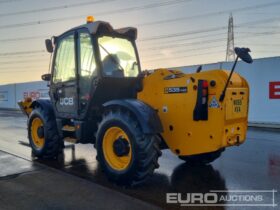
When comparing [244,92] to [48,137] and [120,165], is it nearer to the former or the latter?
[120,165]

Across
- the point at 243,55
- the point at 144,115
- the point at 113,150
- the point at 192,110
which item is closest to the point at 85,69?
the point at 113,150

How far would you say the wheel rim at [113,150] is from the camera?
5297mm

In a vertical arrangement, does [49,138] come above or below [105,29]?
below

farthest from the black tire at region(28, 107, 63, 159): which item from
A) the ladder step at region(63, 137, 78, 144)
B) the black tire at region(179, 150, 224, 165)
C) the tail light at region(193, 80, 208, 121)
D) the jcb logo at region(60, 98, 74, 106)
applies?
the tail light at region(193, 80, 208, 121)

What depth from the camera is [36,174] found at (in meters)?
5.84

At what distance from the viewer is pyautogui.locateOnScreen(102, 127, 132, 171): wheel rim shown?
5297 mm

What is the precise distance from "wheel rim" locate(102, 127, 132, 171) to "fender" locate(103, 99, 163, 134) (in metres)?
0.44

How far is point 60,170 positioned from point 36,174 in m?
0.46

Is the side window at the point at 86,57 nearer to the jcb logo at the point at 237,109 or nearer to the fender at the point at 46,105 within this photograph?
the fender at the point at 46,105

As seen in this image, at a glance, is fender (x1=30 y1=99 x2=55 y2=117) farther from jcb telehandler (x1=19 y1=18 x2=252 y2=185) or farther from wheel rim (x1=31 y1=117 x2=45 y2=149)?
wheel rim (x1=31 y1=117 x2=45 y2=149)

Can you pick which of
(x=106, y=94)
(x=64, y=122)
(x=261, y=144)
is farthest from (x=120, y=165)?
(x=261, y=144)

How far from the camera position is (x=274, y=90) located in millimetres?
12547

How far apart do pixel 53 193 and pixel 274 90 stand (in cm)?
1025

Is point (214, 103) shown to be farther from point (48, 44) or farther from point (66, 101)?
point (48, 44)
